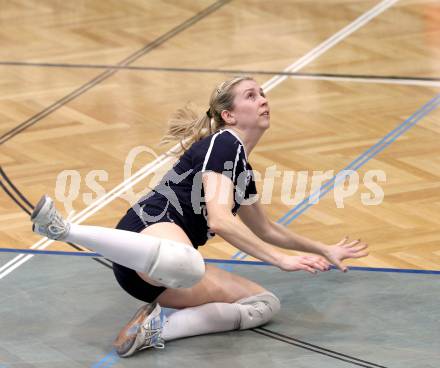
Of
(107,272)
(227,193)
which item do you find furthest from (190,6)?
(227,193)

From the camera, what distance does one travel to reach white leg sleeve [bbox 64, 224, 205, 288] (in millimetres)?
3420

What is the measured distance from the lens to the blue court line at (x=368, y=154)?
4812 mm

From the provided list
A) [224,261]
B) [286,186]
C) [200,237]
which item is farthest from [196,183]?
[286,186]

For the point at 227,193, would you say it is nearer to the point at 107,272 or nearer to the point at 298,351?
the point at 298,351

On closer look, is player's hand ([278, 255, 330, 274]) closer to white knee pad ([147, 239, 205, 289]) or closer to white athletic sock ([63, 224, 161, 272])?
white knee pad ([147, 239, 205, 289])

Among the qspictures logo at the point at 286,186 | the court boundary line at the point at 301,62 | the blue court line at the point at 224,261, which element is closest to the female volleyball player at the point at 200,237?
the blue court line at the point at 224,261

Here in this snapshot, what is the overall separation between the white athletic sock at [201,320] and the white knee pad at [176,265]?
23cm

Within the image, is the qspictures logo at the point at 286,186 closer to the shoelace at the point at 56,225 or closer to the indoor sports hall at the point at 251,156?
the indoor sports hall at the point at 251,156

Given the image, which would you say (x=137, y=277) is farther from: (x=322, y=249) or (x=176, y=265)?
(x=322, y=249)

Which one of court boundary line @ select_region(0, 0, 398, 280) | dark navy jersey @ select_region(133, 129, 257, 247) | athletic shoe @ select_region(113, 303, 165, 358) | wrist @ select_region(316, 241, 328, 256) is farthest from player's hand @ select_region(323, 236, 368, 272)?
court boundary line @ select_region(0, 0, 398, 280)

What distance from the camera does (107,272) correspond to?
4246 mm

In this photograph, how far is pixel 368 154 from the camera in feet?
17.6

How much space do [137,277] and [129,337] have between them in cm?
19

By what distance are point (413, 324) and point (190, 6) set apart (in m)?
4.58
